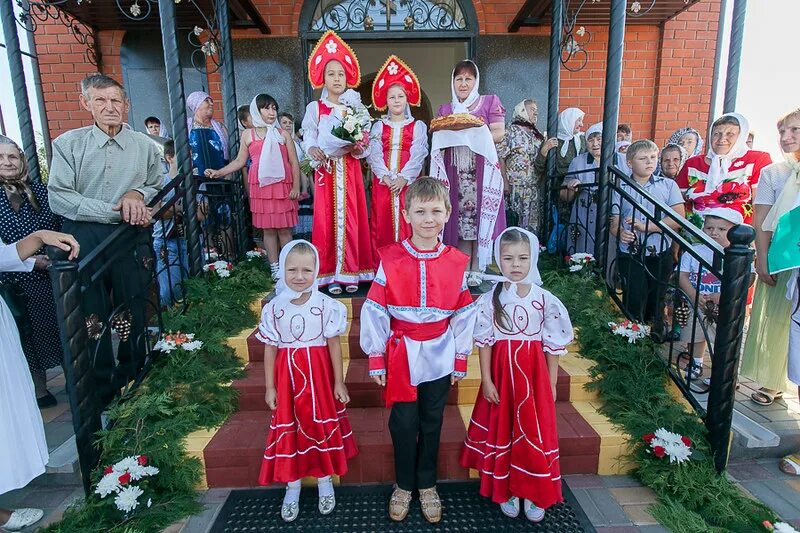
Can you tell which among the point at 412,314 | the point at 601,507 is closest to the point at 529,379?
the point at 412,314

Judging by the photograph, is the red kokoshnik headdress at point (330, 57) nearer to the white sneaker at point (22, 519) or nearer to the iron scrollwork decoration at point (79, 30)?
the white sneaker at point (22, 519)

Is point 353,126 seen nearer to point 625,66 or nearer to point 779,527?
point 779,527

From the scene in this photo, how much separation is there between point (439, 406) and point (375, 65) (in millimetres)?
10803

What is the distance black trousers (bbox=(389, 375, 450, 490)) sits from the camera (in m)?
2.24

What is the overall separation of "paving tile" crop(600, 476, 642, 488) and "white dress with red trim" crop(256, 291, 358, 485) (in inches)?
59.0

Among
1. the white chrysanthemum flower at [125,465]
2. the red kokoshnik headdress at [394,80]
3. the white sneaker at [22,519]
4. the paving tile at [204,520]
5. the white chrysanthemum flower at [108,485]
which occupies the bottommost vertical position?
the paving tile at [204,520]

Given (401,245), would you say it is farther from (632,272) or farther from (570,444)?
(632,272)

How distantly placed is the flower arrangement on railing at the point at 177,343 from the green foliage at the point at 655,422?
2674 mm

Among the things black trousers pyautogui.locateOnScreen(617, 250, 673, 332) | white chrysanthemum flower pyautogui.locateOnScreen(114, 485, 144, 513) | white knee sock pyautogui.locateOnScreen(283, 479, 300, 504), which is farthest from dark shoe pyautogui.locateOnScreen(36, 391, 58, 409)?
black trousers pyautogui.locateOnScreen(617, 250, 673, 332)

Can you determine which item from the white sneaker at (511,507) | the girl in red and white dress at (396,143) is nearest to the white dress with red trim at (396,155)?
the girl in red and white dress at (396,143)

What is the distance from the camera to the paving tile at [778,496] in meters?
2.41

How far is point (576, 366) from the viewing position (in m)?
3.20

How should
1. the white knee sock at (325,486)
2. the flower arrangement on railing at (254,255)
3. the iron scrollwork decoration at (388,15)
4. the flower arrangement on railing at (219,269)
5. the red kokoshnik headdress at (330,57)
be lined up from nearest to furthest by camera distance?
the white knee sock at (325,486), the red kokoshnik headdress at (330,57), the flower arrangement on railing at (219,269), the flower arrangement on railing at (254,255), the iron scrollwork decoration at (388,15)

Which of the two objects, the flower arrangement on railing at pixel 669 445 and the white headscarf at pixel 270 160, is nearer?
the flower arrangement on railing at pixel 669 445
